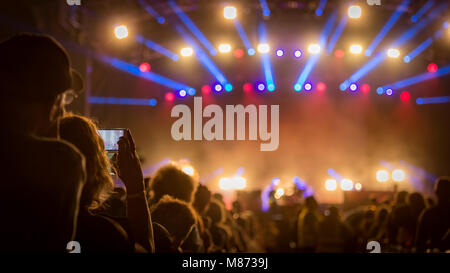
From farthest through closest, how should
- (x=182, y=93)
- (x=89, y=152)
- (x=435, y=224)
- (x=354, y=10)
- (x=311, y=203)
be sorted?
(x=182, y=93) → (x=354, y=10) → (x=311, y=203) → (x=435, y=224) → (x=89, y=152)

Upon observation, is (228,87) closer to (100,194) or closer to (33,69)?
(100,194)

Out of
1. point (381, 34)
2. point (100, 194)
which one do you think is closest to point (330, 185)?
point (381, 34)

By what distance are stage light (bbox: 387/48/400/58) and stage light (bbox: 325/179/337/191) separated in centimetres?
530

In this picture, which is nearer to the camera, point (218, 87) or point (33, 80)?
point (33, 80)

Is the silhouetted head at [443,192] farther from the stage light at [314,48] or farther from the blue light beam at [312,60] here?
the stage light at [314,48]

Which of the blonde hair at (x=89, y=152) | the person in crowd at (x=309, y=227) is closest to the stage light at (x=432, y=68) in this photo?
the person in crowd at (x=309, y=227)

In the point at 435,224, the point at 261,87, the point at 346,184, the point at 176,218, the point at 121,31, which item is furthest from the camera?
the point at 346,184

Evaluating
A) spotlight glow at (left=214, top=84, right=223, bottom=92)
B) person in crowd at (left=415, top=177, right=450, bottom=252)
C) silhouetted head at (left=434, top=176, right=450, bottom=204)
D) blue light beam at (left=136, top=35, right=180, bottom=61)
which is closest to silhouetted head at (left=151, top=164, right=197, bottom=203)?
person in crowd at (left=415, top=177, right=450, bottom=252)

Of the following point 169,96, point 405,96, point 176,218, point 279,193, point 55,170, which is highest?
point 405,96

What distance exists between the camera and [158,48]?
12.9 metres

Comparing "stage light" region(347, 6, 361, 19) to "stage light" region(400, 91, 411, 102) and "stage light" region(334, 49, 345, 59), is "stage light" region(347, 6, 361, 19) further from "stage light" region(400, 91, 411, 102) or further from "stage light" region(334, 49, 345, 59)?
"stage light" region(400, 91, 411, 102)

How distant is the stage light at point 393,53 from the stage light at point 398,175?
4.42 meters

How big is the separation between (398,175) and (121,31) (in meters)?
10.5

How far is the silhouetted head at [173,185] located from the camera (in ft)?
10.6
